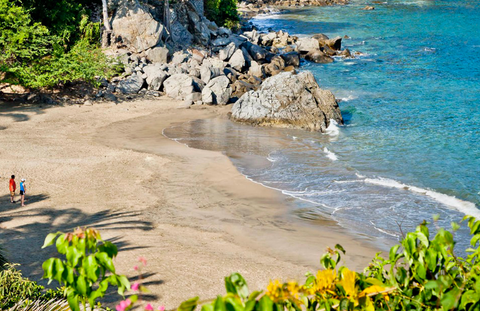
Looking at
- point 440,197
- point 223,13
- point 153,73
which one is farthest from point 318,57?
point 440,197

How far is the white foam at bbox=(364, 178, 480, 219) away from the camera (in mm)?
18734

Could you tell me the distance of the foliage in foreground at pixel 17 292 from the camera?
9.73 m

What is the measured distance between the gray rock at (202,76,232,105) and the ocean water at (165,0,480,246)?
3.94 m

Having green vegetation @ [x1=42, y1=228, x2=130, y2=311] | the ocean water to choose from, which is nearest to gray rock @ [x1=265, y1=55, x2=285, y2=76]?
the ocean water

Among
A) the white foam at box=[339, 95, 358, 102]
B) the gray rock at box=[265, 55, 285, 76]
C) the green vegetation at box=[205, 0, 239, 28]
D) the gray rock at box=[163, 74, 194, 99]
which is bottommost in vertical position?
the white foam at box=[339, 95, 358, 102]

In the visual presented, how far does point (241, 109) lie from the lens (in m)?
29.6

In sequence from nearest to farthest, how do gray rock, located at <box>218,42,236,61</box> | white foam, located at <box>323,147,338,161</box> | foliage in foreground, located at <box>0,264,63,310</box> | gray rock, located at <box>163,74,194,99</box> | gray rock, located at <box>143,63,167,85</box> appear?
foliage in foreground, located at <box>0,264,63,310</box> → white foam, located at <box>323,147,338,161</box> → gray rock, located at <box>163,74,194,99</box> → gray rock, located at <box>143,63,167,85</box> → gray rock, located at <box>218,42,236,61</box>

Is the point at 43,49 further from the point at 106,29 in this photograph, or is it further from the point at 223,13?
the point at 223,13

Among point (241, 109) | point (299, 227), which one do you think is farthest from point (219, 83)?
point (299, 227)

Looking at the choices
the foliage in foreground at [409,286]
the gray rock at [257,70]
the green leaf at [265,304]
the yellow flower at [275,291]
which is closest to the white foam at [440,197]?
the foliage in foreground at [409,286]

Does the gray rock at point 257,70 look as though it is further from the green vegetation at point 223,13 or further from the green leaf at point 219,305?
the green leaf at point 219,305

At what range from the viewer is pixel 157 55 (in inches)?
1442

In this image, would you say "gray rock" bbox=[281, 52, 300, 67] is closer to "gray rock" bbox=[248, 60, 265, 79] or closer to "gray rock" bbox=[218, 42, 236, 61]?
"gray rock" bbox=[248, 60, 265, 79]

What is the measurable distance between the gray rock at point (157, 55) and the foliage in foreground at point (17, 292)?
27.6m
